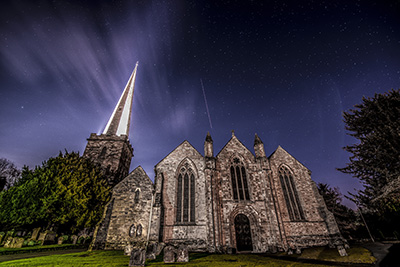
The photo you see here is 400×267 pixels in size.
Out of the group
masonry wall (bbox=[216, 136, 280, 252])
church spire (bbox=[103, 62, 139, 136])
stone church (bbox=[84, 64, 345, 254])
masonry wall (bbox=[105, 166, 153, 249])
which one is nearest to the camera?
masonry wall (bbox=[105, 166, 153, 249])

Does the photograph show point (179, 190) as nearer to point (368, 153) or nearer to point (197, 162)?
point (197, 162)

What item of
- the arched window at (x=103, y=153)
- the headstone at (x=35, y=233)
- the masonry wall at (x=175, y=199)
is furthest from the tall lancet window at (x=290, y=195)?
the headstone at (x=35, y=233)

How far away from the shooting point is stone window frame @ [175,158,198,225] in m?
17.8

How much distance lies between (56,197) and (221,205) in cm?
1627

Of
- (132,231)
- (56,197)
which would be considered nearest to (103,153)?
(56,197)

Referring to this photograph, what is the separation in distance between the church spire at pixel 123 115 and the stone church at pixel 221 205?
48.7 ft

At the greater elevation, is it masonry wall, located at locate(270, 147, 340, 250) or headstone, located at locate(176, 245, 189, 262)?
masonry wall, located at locate(270, 147, 340, 250)

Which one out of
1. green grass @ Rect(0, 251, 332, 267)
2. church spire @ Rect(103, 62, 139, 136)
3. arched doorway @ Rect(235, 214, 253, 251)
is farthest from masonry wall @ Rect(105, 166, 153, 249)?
church spire @ Rect(103, 62, 139, 136)

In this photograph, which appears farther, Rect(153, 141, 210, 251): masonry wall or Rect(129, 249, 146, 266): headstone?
Rect(153, 141, 210, 251): masonry wall

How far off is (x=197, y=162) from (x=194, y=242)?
8.10m

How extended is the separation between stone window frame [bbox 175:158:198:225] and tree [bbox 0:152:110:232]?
8933mm

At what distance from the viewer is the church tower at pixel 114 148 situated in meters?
26.2

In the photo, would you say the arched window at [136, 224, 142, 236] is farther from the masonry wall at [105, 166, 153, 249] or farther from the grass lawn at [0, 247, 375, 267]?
the grass lawn at [0, 247, 375, 267]

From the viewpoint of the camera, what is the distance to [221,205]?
18.2m
